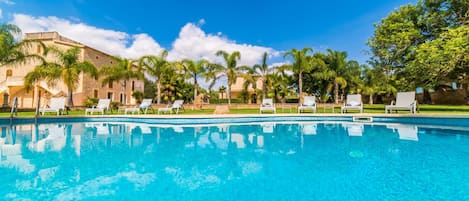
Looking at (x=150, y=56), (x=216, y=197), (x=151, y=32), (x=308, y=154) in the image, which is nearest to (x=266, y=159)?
(x=308, y=154)

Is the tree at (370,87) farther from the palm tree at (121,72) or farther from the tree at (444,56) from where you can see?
the palm tree at (121,72)

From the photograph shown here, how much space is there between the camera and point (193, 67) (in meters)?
20.9

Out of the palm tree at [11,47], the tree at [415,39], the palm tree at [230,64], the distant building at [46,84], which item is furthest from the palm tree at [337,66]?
the palm tree at [11,47]

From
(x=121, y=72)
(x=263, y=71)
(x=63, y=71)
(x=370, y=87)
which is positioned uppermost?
(x=263, y=71)

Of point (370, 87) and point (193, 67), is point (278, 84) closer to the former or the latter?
point (193, 67)

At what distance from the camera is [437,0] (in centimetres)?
1530

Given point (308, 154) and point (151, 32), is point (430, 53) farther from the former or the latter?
point (151, 32)

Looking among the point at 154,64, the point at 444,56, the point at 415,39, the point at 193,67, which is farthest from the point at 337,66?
the point at 154,64

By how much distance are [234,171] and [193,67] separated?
18.2 meters

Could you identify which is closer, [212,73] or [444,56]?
[444,56]

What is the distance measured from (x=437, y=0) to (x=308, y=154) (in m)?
17.3

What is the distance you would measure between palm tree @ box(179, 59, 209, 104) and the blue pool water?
15770 mm

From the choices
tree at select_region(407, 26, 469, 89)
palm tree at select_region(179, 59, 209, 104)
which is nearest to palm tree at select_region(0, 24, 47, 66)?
palm tree at select_region(179, 59, 209, 104)

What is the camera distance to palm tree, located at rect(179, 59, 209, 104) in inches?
824
